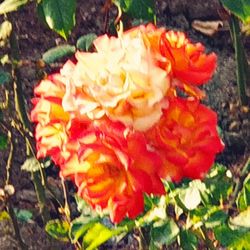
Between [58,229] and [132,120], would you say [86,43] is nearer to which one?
[58,229]

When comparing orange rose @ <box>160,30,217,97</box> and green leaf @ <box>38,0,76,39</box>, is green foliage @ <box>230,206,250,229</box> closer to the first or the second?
orange rose @ <box>160,30,217,97</box>

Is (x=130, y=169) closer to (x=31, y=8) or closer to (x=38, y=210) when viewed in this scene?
(x=38, y=210)

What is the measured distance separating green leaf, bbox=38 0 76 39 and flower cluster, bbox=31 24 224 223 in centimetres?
22

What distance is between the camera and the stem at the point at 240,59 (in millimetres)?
2066

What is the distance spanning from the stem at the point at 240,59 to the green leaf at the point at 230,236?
2.04 ft

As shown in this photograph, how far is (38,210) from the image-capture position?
100 inches

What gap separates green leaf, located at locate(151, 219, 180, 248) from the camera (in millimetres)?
1503

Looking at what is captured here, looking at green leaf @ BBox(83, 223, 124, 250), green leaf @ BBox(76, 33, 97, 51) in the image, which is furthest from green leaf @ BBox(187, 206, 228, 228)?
green leaf @ BBox(76, 33, 97, 51)

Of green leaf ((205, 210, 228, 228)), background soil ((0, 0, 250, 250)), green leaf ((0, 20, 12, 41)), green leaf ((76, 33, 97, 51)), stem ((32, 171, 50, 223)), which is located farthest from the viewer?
background soil ((0, 0, 250, 250))

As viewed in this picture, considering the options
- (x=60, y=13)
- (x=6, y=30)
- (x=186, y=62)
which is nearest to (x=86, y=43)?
(x=6, y=30)

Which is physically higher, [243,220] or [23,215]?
[243,220]

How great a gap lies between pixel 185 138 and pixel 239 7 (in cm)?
27

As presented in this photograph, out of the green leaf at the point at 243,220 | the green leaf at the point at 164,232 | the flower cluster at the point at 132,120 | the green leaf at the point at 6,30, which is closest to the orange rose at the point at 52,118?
the flower cluster at the point at 132,120

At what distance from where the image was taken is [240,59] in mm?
2154
